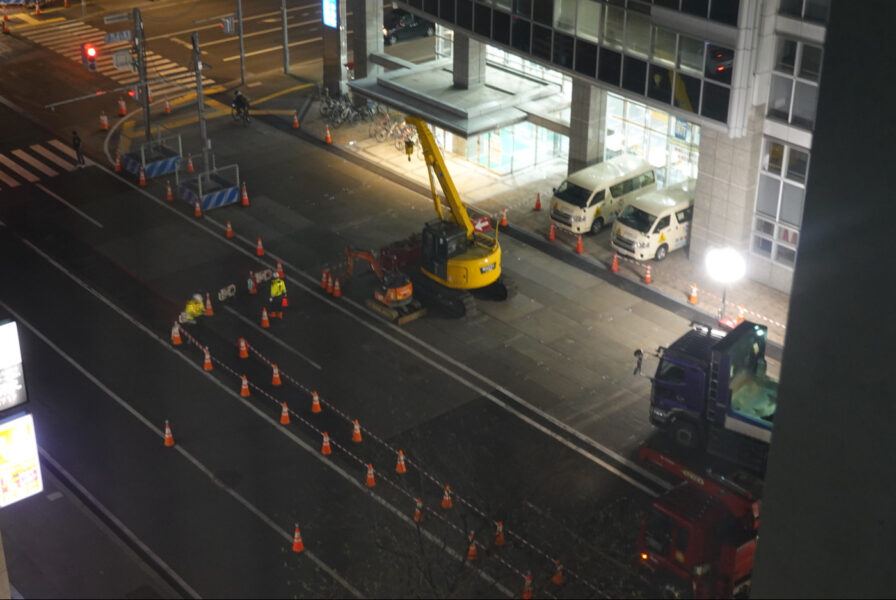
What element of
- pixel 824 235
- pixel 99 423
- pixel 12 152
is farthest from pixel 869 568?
pixel 12 152

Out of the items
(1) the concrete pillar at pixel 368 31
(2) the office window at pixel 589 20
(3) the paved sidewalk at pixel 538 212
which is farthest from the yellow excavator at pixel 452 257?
(1) the concrete pillar at pixel 368 31

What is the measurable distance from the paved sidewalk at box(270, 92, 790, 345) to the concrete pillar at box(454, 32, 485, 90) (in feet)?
13.6

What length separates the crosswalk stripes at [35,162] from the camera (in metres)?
57.2

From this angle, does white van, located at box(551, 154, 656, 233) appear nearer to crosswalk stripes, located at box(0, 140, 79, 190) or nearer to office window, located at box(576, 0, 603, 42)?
office window, located at box(576, 0, 603, 42)

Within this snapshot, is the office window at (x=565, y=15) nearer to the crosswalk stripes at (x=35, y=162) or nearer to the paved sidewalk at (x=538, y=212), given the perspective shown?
the paved sidewalk at (x=538, y=212)

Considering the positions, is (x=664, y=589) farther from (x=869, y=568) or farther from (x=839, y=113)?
(x=839, y=113)

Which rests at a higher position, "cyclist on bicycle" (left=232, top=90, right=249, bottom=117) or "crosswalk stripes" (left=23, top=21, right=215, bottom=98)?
"cyclist on bicycle" (left=232, top=90, right=249, bottom=117)

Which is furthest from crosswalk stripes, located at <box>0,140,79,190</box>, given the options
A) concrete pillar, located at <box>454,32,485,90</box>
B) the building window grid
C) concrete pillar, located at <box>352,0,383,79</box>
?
the building window grid

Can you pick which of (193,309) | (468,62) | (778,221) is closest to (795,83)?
(778,221)

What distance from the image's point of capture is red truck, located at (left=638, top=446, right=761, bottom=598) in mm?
30734

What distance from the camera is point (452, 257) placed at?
4472cm

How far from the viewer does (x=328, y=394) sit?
4031 centimetres

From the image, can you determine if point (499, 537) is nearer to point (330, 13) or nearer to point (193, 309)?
point (193, 309)

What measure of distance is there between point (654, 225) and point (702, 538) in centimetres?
1963
